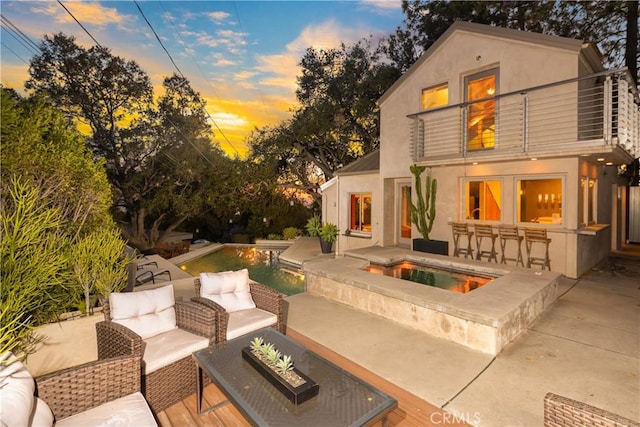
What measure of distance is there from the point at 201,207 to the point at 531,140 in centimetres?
1619

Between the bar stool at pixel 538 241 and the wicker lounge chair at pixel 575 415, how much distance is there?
717 cm

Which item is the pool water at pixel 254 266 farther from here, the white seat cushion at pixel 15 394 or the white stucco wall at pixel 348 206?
the white seat cushion at pixel 15 394

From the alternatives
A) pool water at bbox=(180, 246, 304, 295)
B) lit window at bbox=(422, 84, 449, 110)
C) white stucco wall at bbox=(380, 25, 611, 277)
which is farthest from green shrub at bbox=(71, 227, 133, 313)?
lit window at bbox=(422, 84, 449, 110)

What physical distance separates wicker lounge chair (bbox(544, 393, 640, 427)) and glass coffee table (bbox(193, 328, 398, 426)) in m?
1.02

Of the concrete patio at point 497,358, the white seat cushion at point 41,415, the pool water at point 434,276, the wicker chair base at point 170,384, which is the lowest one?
the concrete patio at point 497,358

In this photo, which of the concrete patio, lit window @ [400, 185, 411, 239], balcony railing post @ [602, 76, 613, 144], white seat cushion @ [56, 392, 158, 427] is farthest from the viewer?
lit window @ [400, 185, 411, 239]

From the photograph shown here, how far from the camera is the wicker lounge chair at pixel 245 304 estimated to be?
4.07 m

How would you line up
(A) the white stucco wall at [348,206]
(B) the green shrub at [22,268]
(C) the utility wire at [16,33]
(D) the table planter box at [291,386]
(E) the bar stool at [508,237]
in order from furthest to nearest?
1. (A) the white stucco wall at [348,206]
2. (E) the bar stool at [508,237]
3. (C) the utility wire at [16,33]
4. (B) the green shrub at [22,268]
5. (D) the table planter box at [291,386]

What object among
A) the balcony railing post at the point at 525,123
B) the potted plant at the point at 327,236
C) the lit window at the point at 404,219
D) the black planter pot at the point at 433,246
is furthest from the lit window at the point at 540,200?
the potted plant at the point at 327,236

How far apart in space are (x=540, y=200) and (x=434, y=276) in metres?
3.93

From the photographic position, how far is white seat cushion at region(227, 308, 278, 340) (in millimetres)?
3915

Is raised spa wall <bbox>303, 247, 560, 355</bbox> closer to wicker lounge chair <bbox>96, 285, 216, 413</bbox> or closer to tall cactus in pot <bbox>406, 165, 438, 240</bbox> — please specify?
tall cactus in pot <bbox>406, 165, 438, 240</bbox>

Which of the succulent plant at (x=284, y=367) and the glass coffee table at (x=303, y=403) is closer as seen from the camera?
the glass coffee table at (x=303, y=403)

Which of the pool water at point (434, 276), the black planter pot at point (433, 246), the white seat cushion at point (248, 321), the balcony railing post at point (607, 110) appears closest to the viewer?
the white seat cushion at point (248, 321)
